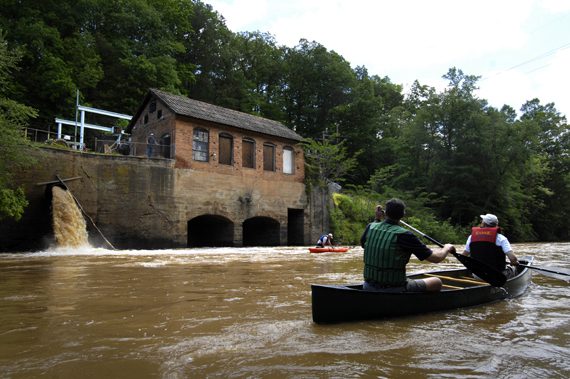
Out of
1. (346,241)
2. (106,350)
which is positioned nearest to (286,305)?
(106,350)

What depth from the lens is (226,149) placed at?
83.7 feet

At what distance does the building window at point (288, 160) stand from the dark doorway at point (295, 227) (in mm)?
2538

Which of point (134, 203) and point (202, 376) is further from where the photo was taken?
point (134, 203)

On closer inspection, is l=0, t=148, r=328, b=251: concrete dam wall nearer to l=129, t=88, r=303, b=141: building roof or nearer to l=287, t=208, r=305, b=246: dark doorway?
l=287, t=208, r=305, b=246: dark doorway

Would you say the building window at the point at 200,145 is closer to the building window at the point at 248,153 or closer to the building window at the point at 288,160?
the building window at the point at 248,153

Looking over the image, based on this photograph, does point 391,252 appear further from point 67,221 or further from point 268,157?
point 268,157

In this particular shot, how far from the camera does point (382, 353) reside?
4254 millimetres

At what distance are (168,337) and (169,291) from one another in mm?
3285

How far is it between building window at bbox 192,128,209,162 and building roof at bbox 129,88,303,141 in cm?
82

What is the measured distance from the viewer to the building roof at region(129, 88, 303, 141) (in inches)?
950

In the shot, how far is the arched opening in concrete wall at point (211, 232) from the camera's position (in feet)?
80.7

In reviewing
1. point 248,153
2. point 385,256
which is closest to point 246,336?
point 385,256

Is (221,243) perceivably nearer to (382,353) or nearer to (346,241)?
(346,241)

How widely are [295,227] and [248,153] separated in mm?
5756
